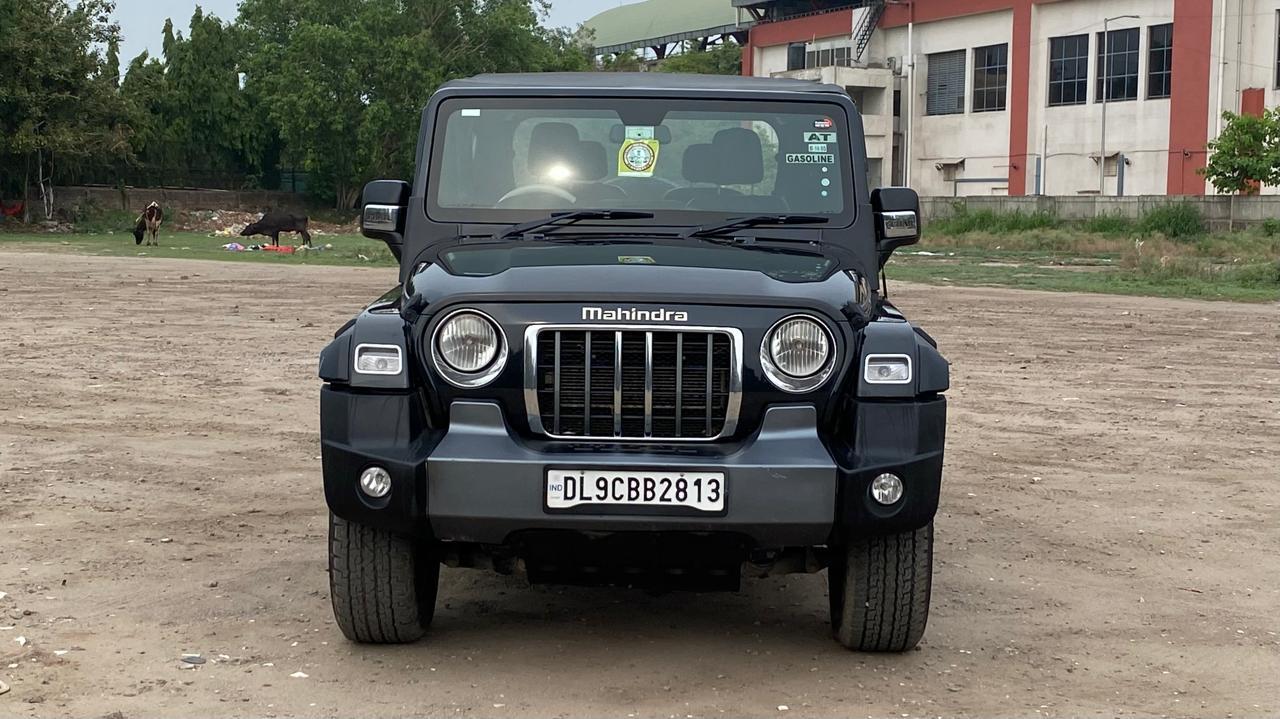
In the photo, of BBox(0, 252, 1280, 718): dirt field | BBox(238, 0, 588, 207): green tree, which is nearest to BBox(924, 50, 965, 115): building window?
BBox(238, 0, 588, 207): green tree

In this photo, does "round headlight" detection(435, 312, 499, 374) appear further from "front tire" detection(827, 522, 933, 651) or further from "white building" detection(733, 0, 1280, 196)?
"white building" detection(733, 0, 1280, 196)

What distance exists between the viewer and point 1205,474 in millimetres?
9352

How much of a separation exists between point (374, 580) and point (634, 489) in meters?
0.96

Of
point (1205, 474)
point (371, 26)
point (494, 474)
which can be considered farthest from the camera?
point (371, 26)

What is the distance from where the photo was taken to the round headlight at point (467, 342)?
518cm

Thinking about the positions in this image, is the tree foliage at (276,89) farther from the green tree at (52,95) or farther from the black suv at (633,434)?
the black suv at (633,434)

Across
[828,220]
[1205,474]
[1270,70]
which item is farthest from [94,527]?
[1270,70]

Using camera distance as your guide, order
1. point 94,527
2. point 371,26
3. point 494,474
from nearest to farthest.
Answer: point 494,474 < point 94,527 < point 371,26

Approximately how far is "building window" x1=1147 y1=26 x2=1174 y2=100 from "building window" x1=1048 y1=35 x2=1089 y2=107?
123 inches

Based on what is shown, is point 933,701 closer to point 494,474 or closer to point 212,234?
point 494,474

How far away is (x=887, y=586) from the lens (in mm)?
5367

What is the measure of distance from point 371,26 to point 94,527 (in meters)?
69.0

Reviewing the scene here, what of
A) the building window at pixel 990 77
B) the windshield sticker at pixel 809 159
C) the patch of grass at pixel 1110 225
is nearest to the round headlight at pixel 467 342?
the windshield sticker at pixel 809 159

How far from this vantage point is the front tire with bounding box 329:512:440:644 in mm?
5297
